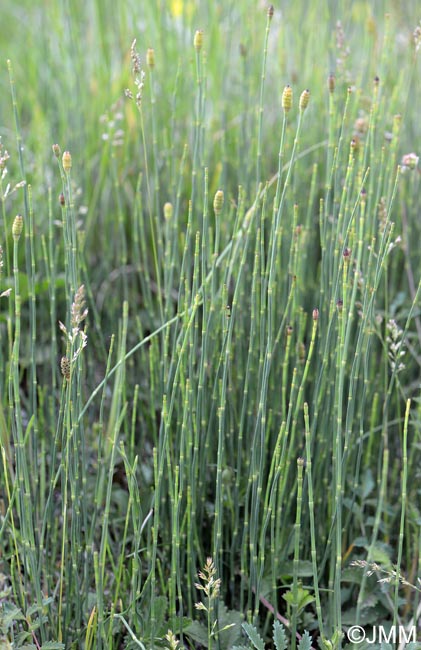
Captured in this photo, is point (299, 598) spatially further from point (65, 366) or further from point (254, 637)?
point (65, 366)

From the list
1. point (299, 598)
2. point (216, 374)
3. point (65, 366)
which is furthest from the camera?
point (216, 374)

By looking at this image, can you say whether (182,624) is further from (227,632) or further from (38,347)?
(38,347)

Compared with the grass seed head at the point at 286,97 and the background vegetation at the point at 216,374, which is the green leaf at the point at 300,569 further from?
the grass seed head at the point at 286,97

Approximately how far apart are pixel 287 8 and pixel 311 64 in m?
0.33

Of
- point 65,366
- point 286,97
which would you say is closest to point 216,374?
point 65,366

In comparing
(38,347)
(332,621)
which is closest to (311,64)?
(38,347)

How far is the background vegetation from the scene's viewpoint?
3.57 feet

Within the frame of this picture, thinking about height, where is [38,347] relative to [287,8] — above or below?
below

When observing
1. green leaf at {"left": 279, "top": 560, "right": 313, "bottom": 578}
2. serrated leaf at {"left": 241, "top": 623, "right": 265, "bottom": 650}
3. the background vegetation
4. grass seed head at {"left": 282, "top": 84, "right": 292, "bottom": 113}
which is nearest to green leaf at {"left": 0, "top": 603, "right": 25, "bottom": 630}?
the background vegetation

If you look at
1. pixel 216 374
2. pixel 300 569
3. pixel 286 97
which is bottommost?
pixel 300 569

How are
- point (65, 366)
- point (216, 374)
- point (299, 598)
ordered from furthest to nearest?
point (216, 374) < point (299, 598) < point (65, 366)

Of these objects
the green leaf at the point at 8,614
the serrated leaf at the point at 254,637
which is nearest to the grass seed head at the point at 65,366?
the green leaf at the point at 8,614

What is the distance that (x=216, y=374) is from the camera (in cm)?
122

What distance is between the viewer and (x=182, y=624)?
1103 millimetres
